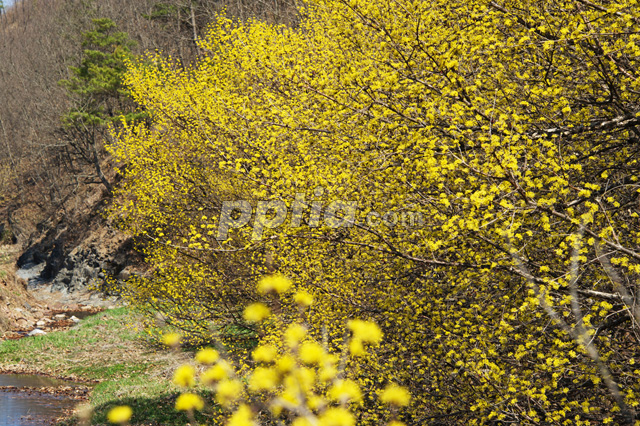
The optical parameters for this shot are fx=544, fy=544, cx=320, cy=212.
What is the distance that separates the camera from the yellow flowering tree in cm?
454

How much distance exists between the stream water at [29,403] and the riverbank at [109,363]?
0.64 metres

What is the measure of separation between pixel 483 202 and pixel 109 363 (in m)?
16.2

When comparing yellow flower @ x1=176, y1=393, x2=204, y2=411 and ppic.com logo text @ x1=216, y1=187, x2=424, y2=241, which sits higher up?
yellow flower @ x1=176, y1=393, x2=204, y2=411

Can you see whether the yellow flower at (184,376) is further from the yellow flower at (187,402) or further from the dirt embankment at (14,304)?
the dirt embankment at (14,304)

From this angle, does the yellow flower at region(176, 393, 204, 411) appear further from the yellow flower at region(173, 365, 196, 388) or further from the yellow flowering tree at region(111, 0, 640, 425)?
the yellow flowering tree at region(111, 0, 640, 425)

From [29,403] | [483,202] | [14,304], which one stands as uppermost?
[483,202]

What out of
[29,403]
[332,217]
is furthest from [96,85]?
[332,217]

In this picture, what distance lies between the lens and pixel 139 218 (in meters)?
15.7

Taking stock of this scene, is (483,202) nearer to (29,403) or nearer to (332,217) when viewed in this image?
(332,217)

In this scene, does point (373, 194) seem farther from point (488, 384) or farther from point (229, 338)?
point (229, 338)

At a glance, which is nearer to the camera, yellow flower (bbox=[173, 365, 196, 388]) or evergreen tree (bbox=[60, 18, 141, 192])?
yellow flower (bbox=[173, 365, 196, 388])

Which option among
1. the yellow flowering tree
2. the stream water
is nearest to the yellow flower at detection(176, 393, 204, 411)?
the yellow flowering tree

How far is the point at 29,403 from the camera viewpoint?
13.9 m

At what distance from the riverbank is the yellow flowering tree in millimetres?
6671
